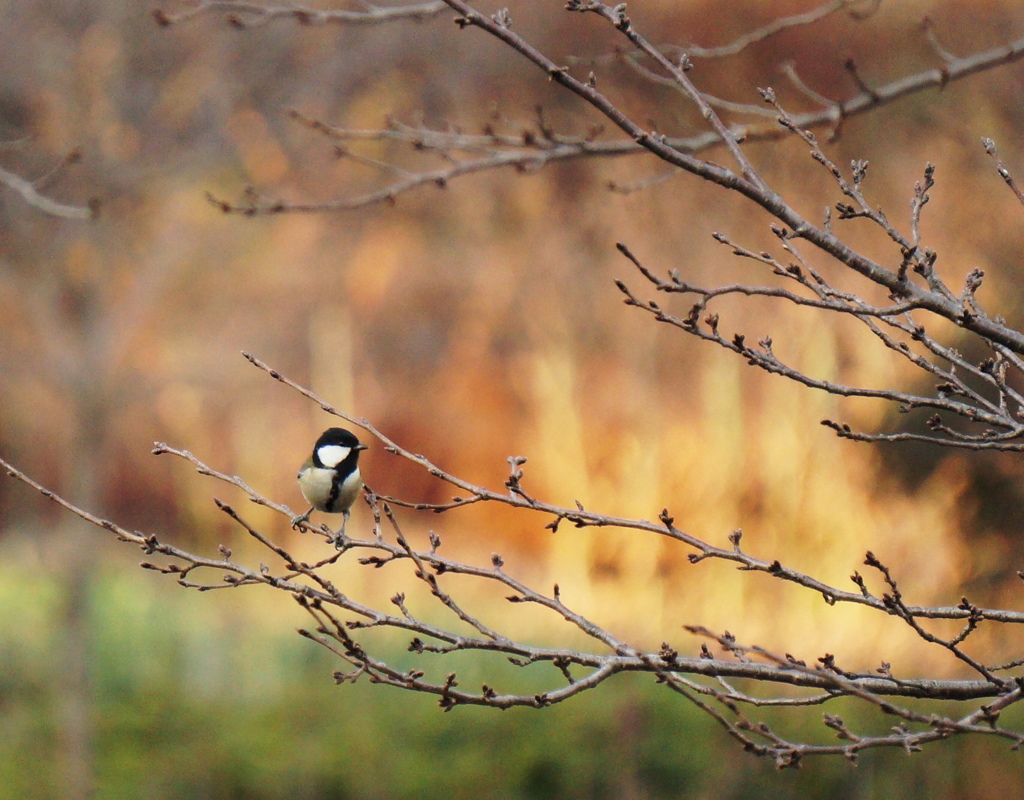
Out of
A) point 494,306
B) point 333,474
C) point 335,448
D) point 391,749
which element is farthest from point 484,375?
point 333,474

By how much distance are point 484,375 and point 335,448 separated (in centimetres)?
943

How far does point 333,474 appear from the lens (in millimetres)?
3244

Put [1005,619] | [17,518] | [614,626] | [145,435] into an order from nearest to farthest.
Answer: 1. [1005,619]
2. [614,626]
3. [17,518]
4. [145,435]

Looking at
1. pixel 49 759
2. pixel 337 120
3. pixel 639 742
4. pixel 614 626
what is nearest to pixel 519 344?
pixel 614 626

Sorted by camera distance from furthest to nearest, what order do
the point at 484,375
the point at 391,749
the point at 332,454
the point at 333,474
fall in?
1. the point at 484,375
2. the point at 391,749
3. the point at 332,454
4. the point at 333,474

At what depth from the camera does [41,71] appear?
5.91 metres

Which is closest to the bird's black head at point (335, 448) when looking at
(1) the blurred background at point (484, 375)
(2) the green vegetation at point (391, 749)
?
(1) the blurred background at point (484, 375)

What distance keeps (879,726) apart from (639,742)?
1.43 metres

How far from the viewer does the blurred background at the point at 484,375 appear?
6.14 metres

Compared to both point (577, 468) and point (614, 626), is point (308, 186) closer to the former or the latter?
point (577, 468)

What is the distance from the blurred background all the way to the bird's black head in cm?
122

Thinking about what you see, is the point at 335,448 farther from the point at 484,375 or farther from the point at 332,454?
the point at 484,375

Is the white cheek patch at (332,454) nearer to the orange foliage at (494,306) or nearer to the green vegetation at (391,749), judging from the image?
the orange foliage at (494,306)

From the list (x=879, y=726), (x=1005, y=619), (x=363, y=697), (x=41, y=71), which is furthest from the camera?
(x=363, y=697)
